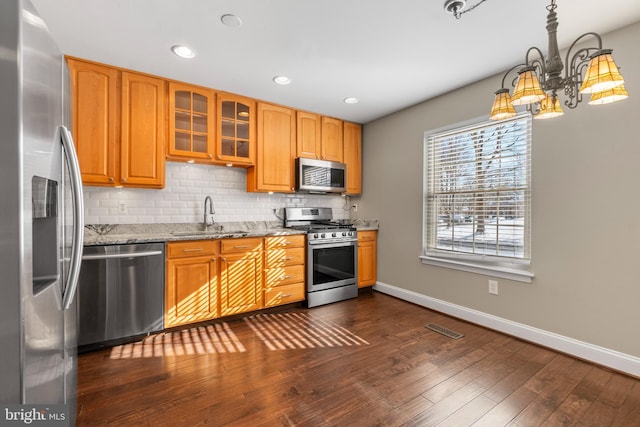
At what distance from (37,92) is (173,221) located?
8.01ft

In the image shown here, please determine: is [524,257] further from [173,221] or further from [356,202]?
[173,221]

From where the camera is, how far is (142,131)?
2.76 metres

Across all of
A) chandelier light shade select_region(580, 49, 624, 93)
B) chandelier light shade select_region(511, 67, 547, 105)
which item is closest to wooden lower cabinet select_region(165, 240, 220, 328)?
chandelier light shade select_region(511, 67, 547, 105)

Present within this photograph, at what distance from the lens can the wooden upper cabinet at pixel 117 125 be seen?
2.50m

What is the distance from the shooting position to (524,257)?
261cm

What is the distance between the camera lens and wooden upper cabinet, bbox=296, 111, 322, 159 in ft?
12.3

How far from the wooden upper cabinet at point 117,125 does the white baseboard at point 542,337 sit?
3173 millimetres

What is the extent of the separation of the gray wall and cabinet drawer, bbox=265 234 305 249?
5.48 feet

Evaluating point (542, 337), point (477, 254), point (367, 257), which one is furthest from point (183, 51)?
point (542, 337)

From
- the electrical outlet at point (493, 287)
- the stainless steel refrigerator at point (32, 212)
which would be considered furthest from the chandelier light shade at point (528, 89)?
the electrical outlet at point (493, 287)

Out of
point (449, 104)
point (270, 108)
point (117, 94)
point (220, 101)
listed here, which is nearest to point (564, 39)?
point (449, 104)

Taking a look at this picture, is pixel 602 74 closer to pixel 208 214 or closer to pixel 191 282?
pixel 191 282

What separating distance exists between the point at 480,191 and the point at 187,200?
309 cm

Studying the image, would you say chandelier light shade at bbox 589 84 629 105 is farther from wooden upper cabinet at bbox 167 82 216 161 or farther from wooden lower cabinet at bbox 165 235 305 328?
wooden upper cabinet at bbox 167 82 216 161
